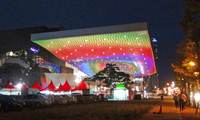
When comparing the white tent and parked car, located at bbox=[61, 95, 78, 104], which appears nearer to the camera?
parked car, located at bbox=[61, 95, 78, 104]

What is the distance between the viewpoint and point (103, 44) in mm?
46688

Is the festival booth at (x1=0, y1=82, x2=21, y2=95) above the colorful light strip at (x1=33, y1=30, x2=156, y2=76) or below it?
below

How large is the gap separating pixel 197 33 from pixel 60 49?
39.1 metres

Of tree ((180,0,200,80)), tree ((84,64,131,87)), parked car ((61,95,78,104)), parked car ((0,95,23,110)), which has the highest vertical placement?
tree ((180,0,200,80))

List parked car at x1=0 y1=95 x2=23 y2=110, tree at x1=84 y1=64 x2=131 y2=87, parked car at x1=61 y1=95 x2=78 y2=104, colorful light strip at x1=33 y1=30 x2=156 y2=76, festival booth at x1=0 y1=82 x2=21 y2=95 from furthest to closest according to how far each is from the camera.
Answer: tree at x1=84 y1=64 x2=131 y2=87 < colorful light strip at x1=33 y1=30 x2=156 y2=76 < festival booth at x1=0 y1=82 x2=21 y2=95 < parked car at x1=61 y1=95 x2=78 y2=104 < parked car at x1=0 y1=95 x2=23 y2=110

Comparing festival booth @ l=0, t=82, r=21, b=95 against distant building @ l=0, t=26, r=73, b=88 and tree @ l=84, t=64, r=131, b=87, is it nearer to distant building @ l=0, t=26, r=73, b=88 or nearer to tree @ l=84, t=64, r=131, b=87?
distant building @ l=0, t=26, r=73, b=88

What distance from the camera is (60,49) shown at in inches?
2028

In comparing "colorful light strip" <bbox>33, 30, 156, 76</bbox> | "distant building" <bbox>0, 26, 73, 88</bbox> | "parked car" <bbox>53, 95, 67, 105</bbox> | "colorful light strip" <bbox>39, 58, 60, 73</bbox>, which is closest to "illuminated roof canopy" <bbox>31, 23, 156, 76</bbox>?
"colorful light strip" <bbox>33, 30, 156, 76</bbox>

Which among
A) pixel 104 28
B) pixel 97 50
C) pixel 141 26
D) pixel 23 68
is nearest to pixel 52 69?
pixel 23 68

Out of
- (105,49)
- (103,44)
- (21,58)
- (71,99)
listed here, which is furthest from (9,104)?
(21,58)

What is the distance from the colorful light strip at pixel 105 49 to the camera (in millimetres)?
43562

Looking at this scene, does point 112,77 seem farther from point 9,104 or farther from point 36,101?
point 9,104

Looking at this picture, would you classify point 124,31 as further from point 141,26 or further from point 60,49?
point 60,49

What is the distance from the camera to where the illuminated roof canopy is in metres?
41.3
